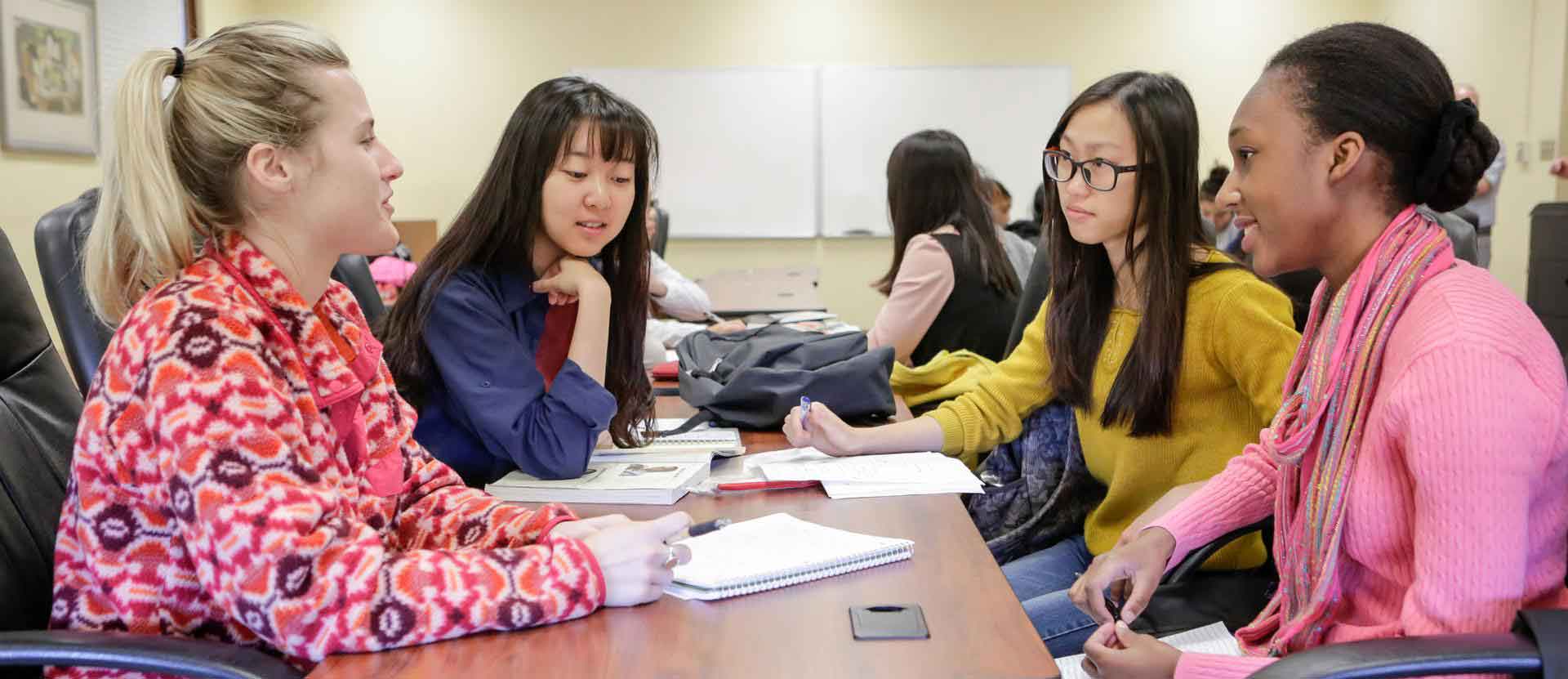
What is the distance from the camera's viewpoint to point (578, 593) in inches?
40.9

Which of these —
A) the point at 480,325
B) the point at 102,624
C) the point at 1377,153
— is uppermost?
the point at 1377,153

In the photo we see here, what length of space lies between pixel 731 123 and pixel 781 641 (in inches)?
250

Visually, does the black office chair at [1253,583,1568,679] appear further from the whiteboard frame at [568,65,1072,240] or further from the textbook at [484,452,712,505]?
the whiteboard frame at [568,65,1072,240]

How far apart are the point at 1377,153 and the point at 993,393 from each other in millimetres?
914

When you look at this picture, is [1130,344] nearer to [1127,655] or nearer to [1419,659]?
[1127,655]

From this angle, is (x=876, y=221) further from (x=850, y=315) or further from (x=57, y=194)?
(x=57, y=194)

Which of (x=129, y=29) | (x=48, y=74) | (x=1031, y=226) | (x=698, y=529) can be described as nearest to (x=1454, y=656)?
(x=698, y=529)

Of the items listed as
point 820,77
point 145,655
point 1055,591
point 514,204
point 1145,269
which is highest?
point 820,77

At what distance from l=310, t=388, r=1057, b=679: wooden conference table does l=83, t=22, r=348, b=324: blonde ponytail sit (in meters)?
0.41

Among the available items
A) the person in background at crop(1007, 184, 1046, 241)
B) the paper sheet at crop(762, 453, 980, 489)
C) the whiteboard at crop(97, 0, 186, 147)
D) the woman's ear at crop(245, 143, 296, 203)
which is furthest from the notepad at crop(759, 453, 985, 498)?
the whiteboard at crop(97, 0, 186, 147)

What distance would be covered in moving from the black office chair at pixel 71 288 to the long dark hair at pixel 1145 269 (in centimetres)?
136

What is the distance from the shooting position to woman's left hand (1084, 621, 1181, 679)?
46.6 inches

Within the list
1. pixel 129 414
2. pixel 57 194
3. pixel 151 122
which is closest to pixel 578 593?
pixel 129 414

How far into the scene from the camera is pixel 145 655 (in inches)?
36.8
